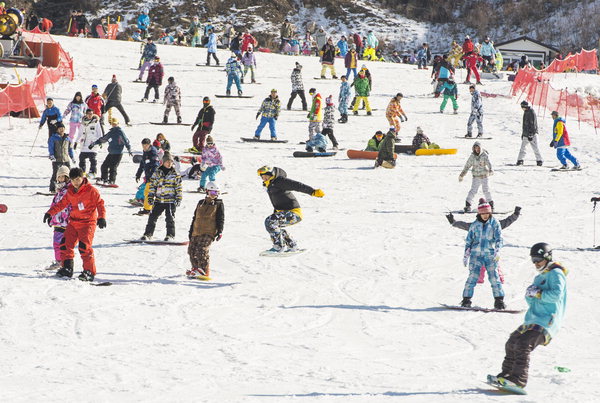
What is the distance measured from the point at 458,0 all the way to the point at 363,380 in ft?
199

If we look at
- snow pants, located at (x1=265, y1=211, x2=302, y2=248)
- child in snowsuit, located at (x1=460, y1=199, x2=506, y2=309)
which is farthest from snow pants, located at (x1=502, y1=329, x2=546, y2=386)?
snow pants, located at (x1=265, y1=211, x2=302, y2=248)

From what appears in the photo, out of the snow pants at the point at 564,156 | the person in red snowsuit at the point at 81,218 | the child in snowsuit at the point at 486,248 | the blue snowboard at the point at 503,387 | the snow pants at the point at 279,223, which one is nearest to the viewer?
the blue snowboard at the point at 503,387

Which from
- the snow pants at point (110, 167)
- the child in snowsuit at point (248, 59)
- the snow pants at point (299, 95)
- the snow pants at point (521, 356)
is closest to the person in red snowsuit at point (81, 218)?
the snow pants at point (521, 356)

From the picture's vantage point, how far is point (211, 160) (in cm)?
1656

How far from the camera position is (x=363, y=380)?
7.89 m

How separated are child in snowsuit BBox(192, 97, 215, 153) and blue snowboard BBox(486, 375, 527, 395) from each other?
1319cm

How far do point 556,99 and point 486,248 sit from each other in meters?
20.5

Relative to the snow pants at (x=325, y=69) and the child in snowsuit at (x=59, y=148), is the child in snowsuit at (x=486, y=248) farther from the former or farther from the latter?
the snow pants at (x=325, y=69)

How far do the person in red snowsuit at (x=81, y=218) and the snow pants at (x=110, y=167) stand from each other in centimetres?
611

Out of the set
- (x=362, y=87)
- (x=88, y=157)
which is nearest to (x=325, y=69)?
(x=362, y=87)

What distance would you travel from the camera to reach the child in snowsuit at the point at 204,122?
20000 mm

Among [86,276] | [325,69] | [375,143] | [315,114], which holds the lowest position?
[86,276]

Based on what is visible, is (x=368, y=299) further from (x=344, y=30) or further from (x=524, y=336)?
(x=344, y=30)

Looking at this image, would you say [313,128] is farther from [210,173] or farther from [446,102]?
[446,102]
